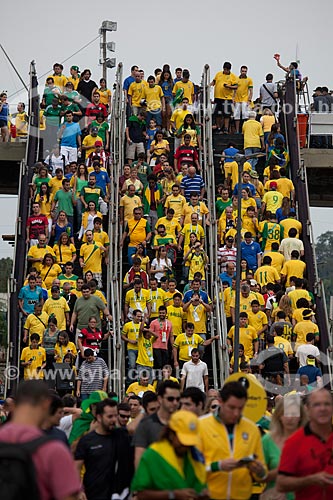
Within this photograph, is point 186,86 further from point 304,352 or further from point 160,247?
point 304,352

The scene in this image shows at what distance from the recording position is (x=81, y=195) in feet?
89.4

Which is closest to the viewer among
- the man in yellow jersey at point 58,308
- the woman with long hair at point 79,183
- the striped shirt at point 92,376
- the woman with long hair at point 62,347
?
the striped shirt at point 92,376

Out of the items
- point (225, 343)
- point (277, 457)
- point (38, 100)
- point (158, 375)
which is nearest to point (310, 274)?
point (225, 343)

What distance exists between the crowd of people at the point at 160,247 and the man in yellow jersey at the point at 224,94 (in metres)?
0.03

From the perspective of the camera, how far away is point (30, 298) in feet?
82.1

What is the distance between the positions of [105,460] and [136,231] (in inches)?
615

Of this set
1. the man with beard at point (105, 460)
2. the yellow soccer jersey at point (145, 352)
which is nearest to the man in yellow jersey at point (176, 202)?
the yellow soccer jersey at point (145, 352)

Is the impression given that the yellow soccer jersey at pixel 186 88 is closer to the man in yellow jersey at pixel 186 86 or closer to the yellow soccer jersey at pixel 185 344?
the man in yellow jersey at pixel 186 86

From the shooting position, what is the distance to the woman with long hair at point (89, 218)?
26672 mm

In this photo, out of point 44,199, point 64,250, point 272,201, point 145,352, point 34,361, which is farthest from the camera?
point 272,201

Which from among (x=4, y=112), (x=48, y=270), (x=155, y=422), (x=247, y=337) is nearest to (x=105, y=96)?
(x=4, y=112)

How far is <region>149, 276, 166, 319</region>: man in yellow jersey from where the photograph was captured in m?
24.6

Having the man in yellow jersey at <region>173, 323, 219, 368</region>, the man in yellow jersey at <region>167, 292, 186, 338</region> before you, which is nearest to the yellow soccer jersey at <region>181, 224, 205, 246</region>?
the man in yellow jersey at <region>167, 292, 186, 338</region>

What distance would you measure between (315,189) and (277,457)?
86.5 feet
